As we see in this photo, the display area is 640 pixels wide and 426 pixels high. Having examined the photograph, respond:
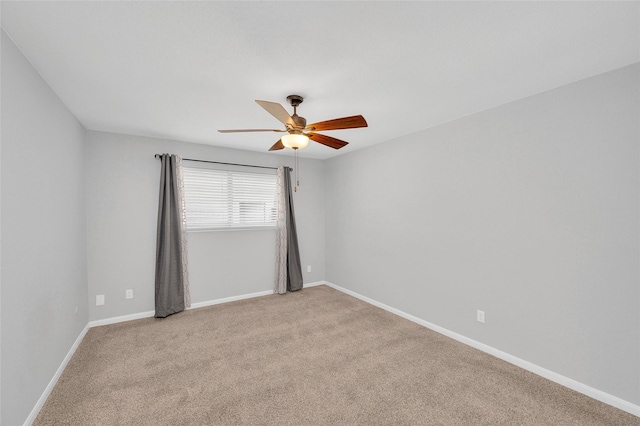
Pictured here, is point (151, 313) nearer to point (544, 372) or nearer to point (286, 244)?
point (286, 244)

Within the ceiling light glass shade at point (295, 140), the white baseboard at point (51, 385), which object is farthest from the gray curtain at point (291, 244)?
the white baseboard at point (51, 385)

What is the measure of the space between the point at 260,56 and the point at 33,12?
1.17 meters

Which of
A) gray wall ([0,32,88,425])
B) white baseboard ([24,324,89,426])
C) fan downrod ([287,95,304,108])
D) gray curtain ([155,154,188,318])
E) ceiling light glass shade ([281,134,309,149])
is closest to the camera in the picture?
gray wall ([0,32,88,425])

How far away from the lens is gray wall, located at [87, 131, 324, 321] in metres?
3.46

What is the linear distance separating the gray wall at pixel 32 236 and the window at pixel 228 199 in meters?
1.44

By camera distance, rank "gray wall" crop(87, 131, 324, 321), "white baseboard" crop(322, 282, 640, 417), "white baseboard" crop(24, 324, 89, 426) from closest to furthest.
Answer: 1. "white baseboard" crop(24, 324, 89, 426)
2. "white baseboard" crop(322, 282, 640, 417)
3. "gray wall" crop(87, 131, 324, 321)

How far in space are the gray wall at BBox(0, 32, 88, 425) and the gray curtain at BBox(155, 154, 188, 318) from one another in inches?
39.4

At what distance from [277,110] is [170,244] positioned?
9.13 feet

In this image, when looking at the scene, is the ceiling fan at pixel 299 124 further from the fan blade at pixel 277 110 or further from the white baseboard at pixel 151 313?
the white baseboard at pixel 151 313

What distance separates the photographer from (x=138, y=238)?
3.70 meters

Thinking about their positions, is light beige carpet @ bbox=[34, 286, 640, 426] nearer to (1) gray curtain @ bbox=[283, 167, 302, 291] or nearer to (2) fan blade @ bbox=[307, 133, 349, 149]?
(1) gray curtain @ bbox=[283, 167, 302, 291]

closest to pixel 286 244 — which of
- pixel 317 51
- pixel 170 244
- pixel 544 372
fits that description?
pixel 170 244

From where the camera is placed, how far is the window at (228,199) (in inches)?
160

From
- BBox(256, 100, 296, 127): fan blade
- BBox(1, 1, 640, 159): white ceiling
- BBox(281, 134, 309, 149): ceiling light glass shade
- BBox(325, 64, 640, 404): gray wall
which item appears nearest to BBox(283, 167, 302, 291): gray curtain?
BBox(325, 64, 640, 404): gray wall
